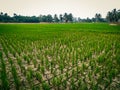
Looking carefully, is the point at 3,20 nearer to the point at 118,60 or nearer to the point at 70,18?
the point at 70,18

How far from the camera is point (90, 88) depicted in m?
4.22

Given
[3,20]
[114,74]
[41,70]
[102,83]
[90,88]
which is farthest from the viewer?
[3,20]

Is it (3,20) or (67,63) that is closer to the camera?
(67,63)

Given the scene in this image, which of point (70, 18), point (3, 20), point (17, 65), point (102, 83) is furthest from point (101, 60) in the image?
point (70, 18)

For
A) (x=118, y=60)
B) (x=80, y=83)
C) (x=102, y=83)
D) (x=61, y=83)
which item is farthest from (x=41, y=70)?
(x=118, y=60)

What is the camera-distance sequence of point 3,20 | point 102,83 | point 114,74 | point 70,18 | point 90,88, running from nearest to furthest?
point 90,88
point 102,83
point 114,74
point 3,20
point 70,18

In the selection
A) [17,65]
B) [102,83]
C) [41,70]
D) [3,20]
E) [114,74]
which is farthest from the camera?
[3,20]

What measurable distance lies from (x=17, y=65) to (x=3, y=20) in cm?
8908

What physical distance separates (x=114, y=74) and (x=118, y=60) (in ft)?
6.00

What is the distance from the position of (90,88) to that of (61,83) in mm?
797

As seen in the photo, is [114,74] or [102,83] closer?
[102,83]

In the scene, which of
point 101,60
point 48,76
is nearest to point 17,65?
point 48,76

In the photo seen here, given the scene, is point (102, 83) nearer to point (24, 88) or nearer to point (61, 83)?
point (61, 83)

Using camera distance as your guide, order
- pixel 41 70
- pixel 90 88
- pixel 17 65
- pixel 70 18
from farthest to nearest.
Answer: pixel 70 18
pixel 17 65
pixel 41 70
pixel 90 88
